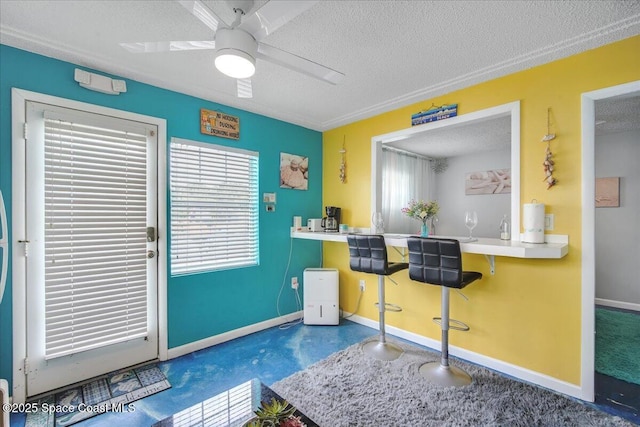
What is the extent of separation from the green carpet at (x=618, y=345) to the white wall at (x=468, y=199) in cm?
177

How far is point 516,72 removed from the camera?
229cm

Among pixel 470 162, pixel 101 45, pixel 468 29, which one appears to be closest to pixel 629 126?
pixel 470 162

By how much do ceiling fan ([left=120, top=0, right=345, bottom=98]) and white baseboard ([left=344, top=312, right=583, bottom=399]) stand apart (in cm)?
267

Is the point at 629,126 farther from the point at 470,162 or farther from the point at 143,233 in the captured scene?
the point at 143,233

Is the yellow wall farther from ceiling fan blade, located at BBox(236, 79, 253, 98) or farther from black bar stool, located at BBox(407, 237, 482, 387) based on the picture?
ceiling fan blade, located at BBox(236, 79, 253, 98)

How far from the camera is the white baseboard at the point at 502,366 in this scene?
6.75 feet

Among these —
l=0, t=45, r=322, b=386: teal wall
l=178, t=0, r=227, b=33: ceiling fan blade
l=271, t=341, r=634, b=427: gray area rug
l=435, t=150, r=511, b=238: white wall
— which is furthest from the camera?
l=435, t=150, r=511, b=238: white wall

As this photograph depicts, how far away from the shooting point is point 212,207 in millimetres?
2891

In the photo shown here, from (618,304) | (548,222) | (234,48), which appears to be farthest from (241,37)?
(618,304)

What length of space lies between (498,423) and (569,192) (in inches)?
65.0

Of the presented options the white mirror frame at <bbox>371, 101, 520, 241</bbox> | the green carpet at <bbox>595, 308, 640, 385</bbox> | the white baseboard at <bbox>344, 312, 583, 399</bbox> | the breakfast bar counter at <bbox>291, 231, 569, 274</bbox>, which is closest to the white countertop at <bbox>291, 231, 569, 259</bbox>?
the breakfast bar counter at <bbox>291, 231, 569, 274</bbox>

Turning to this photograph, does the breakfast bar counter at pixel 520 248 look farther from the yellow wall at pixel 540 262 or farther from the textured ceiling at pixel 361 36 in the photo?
the textured ceiling at pixel 361 36

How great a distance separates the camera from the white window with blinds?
2.66 metres

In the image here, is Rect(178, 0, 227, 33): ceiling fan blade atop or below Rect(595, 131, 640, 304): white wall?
atop
